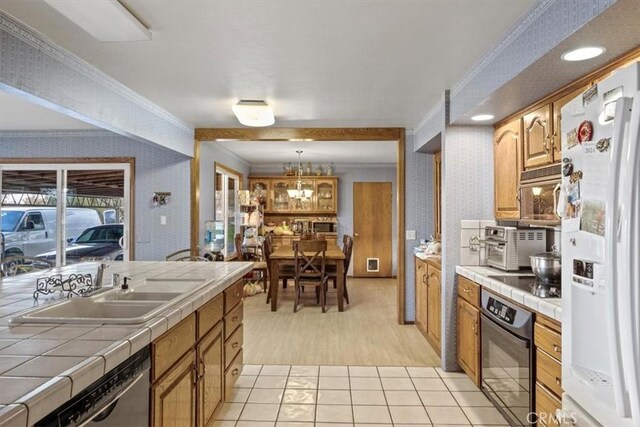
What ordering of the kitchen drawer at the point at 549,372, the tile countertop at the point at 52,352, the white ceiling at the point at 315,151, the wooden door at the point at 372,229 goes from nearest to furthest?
the tile countertop at the point at 52,352
the kitchen drawer at the point at 549,372
the white ceiling at the point at 315,151
the wooden door at the point at 372,229

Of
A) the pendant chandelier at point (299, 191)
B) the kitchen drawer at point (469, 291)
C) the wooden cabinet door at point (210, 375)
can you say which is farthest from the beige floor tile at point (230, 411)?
the pendant chandelier at point (299, 191)

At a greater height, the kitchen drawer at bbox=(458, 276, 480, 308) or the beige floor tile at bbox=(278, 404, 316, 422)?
the kitchen drawer at bbox=(458, 276, 480, 308)

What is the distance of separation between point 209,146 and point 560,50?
13.9 feet

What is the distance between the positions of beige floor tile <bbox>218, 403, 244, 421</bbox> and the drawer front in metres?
1.81

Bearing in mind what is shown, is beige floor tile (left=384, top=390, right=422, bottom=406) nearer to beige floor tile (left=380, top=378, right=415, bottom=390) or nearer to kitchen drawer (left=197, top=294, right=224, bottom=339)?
beige floor tile (left=380, top=378, right=415, bottom=390)

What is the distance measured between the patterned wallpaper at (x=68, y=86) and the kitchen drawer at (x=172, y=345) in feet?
5.15

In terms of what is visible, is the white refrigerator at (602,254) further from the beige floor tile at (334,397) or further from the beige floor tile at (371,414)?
the beige floor tile at (334,397)

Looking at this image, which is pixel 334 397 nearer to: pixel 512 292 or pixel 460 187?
pixel 512 292

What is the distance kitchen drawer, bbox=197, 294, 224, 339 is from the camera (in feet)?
6.19

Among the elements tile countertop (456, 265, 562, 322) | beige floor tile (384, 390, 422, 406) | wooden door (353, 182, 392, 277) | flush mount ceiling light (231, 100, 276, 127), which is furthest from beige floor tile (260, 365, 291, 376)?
wooden door (353, 182, 392, 277)

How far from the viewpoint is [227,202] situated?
6.19m

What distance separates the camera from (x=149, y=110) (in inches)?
136

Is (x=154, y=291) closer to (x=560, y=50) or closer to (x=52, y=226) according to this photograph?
(x=560, y=50)

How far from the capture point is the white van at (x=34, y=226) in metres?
4.74
